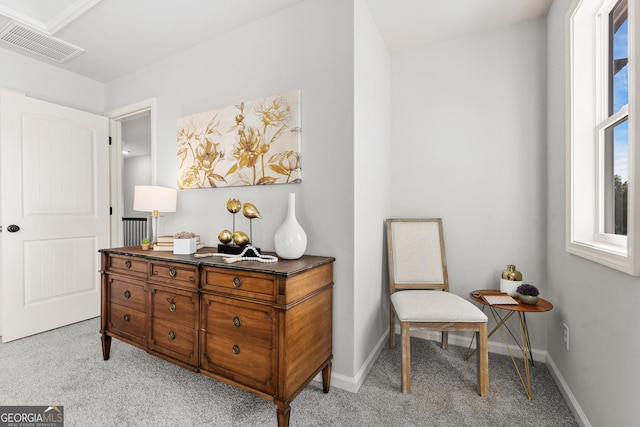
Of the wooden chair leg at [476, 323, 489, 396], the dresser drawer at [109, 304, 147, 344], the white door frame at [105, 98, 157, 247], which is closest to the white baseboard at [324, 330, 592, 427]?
the wooden chair leg at [476, 323, 489, 396]

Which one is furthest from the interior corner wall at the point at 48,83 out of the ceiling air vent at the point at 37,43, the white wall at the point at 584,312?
the white wall at the point at 584,312

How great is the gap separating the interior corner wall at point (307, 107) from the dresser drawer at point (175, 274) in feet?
1.74

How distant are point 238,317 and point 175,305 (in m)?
0.51

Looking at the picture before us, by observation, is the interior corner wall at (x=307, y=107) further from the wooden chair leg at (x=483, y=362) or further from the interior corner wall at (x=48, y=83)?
the interior corner wall at (x=48, y=83)

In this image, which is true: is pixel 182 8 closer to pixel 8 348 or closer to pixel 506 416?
pixel 8 348

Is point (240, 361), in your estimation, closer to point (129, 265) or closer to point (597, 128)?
point (129, 265)

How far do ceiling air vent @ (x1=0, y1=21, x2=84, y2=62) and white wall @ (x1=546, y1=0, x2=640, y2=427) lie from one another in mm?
3807

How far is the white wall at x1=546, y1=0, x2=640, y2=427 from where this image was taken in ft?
3.71

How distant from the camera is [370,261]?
6.84 ft

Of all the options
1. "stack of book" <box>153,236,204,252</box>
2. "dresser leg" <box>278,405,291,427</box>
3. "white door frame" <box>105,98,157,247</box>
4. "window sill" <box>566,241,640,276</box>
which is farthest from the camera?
"white door frame" <box>105,98,157,247</box>

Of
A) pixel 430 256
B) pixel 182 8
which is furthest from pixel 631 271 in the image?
pixel 182 8

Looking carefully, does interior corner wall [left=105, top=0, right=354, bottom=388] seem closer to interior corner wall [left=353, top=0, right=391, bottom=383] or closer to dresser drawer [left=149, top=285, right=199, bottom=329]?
interior corner wall [left=353, top=0, right=391, bottom=383]

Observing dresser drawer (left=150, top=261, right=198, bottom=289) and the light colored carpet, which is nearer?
the light colored carpet

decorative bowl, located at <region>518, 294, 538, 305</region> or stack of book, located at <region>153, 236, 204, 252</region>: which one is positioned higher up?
stack of book, located at <region>153, 236, 204, 252</region>
